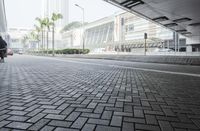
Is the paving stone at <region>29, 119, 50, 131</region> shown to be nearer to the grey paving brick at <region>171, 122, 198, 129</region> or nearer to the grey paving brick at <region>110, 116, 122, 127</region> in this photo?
the grey paving brick at <region>110, 116, 122, 127</region>

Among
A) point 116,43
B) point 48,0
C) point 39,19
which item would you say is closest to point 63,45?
point 48,0

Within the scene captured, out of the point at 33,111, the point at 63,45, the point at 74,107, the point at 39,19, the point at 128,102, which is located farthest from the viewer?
→ the point at 63,45

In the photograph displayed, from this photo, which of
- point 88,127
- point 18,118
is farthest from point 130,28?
point 88,127

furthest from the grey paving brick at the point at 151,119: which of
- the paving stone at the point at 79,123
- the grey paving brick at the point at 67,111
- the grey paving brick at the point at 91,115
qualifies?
the grey paving brick at the point at 67,111

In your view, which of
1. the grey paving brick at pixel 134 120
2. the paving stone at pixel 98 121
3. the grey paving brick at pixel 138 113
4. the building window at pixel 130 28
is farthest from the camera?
the building window at pixel 130 28

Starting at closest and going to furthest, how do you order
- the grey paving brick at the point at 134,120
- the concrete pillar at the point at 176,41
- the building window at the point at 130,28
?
the grey paving brick at the point at 134,120 → the concrete pillar at the point at 176,41 → the building window at the point at 130,28

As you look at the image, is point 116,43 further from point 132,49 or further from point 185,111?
point 185,111

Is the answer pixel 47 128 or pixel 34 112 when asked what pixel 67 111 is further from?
pixel 47 128

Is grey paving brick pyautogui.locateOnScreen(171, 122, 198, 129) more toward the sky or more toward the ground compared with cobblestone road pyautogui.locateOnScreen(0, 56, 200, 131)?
more toward the ground

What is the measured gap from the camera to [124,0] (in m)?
15.6

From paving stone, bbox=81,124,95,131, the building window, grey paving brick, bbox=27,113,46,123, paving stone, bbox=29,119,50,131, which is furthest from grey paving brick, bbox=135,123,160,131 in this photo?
the building window

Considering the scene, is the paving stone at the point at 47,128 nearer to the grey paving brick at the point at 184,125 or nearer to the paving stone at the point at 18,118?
the paving stone at the point at 18,118

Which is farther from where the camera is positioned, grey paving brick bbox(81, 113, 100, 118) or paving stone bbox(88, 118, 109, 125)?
grey paving brick bbox(81, 113, 100, 118)

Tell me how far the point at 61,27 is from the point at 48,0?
1977 inches
